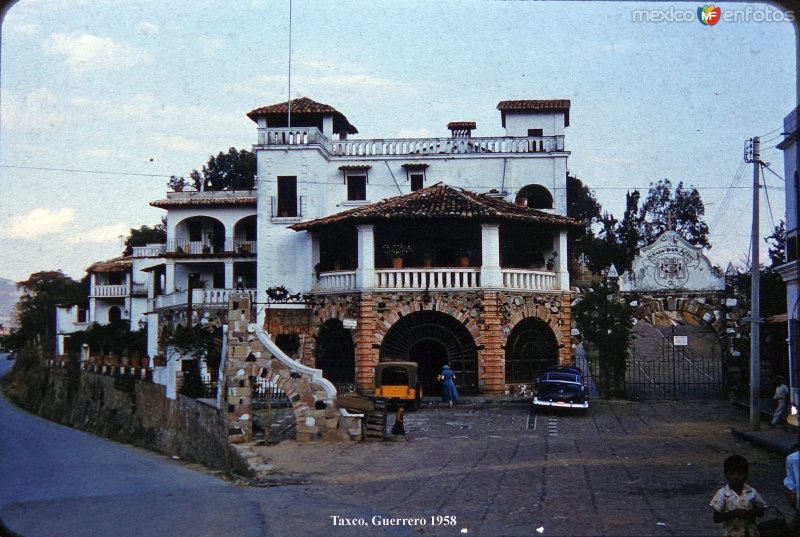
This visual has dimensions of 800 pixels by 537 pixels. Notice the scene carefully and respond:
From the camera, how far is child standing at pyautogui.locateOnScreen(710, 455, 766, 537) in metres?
8.41

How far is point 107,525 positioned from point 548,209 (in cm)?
2347

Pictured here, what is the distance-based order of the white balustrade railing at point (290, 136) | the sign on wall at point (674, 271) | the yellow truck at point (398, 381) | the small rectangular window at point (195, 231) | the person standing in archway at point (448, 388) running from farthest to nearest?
the small rectangular window at point (195, 231) < the white balustrade railing at point (290, 136) < the sign on wall at point (674, 271) < the person standing in archway at point (448, 388) < the yellow truck at point (398, 381)

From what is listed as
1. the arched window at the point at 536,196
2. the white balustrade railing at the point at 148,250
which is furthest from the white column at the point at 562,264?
the white balustrade railing at the point at 148,250

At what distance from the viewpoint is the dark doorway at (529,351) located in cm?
2814

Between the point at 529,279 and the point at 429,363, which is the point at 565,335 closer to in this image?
the point at 529,279

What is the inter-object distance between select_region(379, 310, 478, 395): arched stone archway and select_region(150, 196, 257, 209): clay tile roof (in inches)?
428

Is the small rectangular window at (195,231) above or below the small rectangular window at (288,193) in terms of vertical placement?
below

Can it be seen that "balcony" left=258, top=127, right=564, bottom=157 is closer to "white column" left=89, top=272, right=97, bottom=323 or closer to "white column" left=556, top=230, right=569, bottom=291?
"white column" left=556, top=230, right=569, bottom=291

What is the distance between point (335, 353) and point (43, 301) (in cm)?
3392

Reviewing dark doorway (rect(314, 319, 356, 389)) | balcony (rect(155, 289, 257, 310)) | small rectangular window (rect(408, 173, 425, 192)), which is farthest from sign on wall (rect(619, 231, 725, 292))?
balcony (rect(155, 289, 257, 310))

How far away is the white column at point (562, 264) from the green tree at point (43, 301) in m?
34.1

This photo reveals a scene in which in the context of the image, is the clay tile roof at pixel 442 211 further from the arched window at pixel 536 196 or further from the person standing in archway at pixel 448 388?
the person standing in archway at pixel 448 388

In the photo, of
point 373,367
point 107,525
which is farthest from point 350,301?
point 107,525

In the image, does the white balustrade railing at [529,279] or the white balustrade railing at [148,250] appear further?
the white balustrade railing at [148,250]
